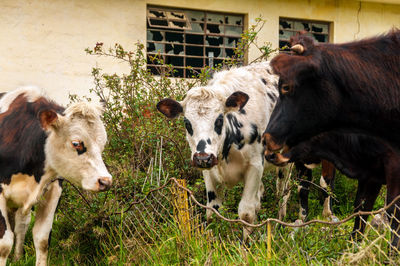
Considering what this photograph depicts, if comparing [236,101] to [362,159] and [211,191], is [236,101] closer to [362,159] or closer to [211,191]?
[211,191]

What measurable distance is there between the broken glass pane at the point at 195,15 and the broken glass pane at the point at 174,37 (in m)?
0.55

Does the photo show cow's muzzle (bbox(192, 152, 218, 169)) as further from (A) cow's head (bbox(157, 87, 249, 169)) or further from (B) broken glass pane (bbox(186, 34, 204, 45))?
(B) broken glass pane (bbox(186, 34, 204, 45))

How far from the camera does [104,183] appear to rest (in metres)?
4.84

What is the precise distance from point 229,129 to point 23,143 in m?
2.00

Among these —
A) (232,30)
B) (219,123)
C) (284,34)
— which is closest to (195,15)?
(232,30)

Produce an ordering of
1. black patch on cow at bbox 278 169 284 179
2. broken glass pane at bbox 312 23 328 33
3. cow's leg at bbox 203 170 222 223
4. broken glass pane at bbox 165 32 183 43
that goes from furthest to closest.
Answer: broken glass pane at bbox 312 23 328 33 < broken glass pane at bbox 165 32 183 43 < black patch on cow at bbox 278 169 284 179 < cow's leg at bbox 203 170 222 223

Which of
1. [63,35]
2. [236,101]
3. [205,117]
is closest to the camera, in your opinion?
[205,117]

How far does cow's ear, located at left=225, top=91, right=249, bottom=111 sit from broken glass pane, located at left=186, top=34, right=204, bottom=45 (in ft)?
25.9

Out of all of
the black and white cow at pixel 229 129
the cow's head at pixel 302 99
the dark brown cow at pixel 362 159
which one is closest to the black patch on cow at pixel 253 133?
the black and white cow at pixel 229 129

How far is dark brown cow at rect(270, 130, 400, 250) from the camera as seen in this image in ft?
15.1

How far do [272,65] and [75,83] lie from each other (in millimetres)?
8563

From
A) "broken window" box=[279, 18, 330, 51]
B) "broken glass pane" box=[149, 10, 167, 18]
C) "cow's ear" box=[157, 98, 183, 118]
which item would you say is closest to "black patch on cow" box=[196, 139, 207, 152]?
"cow's ear" box=[157, 98, 183, 118]

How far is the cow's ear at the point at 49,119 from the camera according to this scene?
4.94 metres

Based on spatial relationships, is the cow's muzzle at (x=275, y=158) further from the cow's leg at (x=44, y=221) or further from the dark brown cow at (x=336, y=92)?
the cow's leg at (x=44, y=221)
